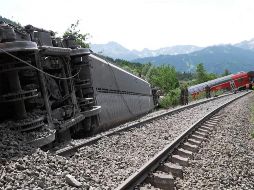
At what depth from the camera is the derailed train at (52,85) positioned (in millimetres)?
8680

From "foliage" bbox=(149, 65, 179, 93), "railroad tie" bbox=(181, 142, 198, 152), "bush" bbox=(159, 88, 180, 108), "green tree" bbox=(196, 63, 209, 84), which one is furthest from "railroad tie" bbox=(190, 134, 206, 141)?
"green tree" bbox=(196, 63, 209, 84)

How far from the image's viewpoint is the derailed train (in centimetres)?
868

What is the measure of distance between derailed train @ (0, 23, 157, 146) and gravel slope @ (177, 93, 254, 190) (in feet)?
10.4

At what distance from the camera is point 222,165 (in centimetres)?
864

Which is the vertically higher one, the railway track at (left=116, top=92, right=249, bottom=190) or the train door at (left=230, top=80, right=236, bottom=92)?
the railway track at (left=116, top=92, right=249, bottom=190)

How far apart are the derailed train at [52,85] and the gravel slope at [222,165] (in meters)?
3.17

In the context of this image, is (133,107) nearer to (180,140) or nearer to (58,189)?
(180,140)

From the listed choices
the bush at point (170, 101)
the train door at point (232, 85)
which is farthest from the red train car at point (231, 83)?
the bush at point (170, 101)

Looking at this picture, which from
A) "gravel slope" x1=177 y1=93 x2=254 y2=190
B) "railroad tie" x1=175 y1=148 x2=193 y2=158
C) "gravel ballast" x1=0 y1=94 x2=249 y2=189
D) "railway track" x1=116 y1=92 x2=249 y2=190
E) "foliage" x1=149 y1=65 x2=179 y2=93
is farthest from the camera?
"foliage" x1=149 y1=65 x2=179 y2=93

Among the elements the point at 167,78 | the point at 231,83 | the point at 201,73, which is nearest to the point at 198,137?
the point at 231,83

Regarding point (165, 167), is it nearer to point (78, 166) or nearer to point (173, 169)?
point (173, 169)

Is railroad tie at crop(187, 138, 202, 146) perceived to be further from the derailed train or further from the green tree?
the green tree

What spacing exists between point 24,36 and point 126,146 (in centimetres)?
369

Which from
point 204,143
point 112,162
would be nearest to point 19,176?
point 112,162
